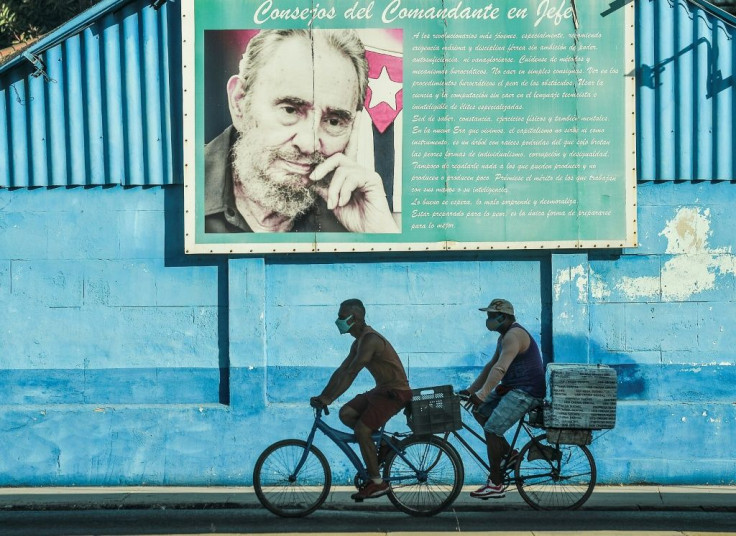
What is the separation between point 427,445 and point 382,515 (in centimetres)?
84

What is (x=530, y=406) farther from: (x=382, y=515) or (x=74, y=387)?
(x=74, y=387)

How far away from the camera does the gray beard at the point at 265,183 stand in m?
11.7

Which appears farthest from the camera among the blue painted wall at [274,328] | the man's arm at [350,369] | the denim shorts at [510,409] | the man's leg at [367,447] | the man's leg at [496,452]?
the blue painted wall at [274,328]

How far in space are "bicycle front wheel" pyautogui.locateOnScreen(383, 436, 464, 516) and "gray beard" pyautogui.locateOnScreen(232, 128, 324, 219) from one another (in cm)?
323

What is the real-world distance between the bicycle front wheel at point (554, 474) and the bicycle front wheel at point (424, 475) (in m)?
0.66

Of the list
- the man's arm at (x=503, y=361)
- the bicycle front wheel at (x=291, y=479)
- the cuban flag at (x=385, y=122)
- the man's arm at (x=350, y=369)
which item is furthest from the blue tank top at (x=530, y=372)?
the cuban flag at (x=385, y=122)

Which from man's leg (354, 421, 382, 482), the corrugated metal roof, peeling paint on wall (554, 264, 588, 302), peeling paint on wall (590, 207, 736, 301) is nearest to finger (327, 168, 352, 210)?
the corrugated metal roof

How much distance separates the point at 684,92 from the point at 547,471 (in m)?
4.66

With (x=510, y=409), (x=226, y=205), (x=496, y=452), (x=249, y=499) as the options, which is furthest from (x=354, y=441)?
(x=226, y=205)

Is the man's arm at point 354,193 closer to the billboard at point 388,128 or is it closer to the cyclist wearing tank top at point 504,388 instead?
the billboard at point 388,128

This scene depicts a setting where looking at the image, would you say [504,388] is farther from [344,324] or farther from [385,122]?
[385,122]

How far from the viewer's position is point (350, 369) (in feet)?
30.8

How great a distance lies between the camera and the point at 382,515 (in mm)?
9875

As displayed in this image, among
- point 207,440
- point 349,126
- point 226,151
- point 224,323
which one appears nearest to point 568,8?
point 349,126
